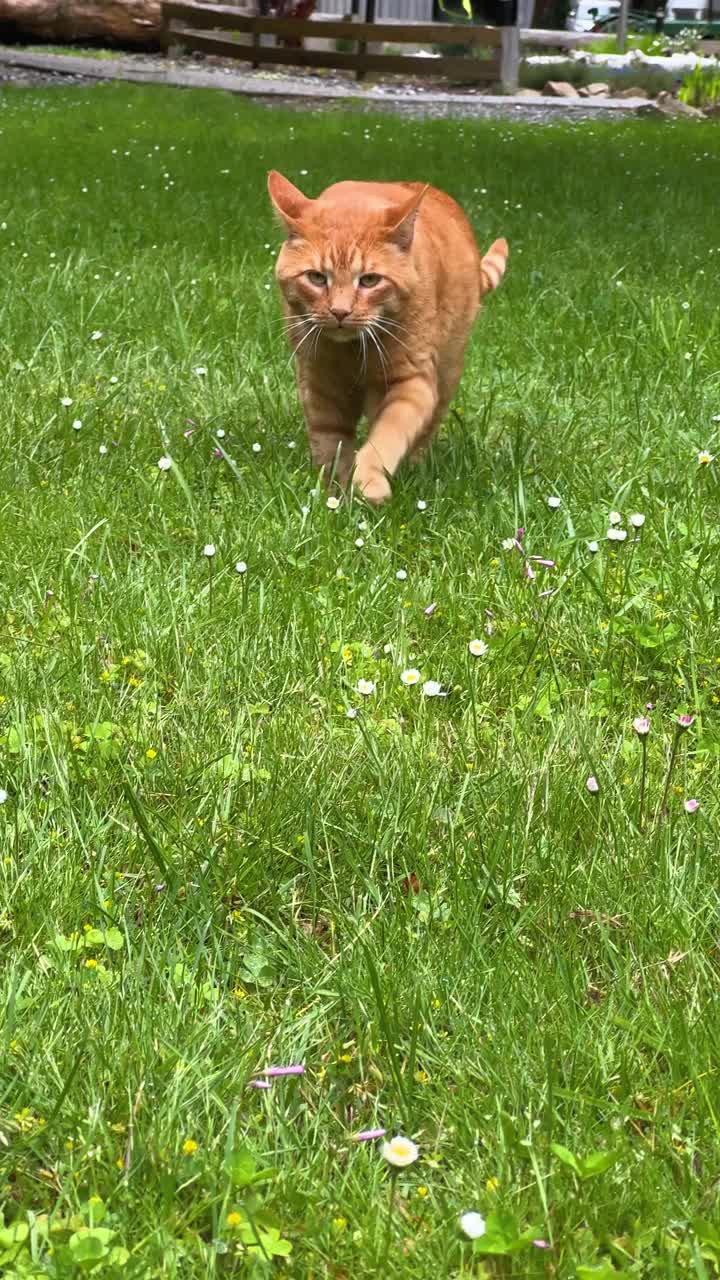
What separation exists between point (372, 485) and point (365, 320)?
50 cm

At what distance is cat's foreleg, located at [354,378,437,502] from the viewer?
400 centimetres

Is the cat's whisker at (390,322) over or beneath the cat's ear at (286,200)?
beneath

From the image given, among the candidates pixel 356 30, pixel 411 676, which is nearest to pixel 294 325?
pixel 411 676

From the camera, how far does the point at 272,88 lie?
800 inches

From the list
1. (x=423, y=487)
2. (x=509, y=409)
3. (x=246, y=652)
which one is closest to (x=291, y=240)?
(x=423, y=487)

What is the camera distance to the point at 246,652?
10.1 feet

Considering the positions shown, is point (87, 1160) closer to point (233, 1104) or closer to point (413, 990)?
point (233, 1104)

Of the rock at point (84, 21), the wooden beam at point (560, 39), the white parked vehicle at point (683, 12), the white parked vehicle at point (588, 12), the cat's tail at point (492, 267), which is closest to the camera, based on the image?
the cat's tail at point (492, 267)

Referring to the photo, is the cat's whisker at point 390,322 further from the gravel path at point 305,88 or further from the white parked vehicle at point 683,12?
the white parked vehicle at point 683,12

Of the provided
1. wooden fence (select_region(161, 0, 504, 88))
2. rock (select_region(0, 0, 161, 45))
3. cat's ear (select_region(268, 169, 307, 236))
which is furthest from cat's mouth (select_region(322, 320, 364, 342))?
rock (select_region(0, 0, 161, 45))

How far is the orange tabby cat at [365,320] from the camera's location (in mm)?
4094

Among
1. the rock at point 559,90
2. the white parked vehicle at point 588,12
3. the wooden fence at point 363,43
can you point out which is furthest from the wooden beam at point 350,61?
the white parked vehicle at point 588,12

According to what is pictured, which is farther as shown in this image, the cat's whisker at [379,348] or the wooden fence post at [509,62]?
the wooden fence post at [509,62]

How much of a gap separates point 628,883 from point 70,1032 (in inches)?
36.2
